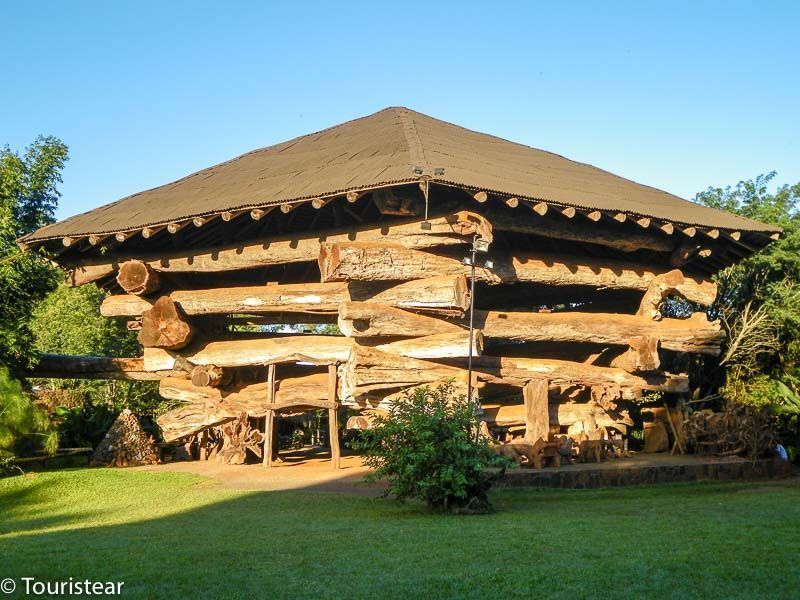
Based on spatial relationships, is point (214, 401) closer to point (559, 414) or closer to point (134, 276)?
point (134, 276)

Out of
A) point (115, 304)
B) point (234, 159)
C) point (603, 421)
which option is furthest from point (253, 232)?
point (603, 421)

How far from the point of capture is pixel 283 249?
14.5m

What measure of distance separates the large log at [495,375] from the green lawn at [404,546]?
265 centimetres

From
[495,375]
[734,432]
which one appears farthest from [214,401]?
[734,432]

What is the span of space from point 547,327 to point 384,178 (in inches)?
184

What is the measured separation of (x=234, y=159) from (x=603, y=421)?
10.4 metres

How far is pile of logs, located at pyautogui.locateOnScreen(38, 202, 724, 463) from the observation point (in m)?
13.2

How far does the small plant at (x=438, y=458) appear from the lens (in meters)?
9.09

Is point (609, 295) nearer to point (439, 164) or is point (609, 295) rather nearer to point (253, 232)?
point (439, 164)

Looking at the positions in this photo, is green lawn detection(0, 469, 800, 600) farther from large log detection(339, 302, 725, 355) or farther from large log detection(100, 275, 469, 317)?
large log detection(100, 275, 469, 317)

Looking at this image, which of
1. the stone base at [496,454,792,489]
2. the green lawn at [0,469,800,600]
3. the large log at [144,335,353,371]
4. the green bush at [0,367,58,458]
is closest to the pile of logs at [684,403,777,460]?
the stone base at [496,454,792,489]

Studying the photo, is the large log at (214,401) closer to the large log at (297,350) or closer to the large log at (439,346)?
the large log at (297,350)

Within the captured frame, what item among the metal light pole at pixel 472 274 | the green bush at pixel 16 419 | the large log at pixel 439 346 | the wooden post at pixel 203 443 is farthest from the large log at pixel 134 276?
the metal light pole at pixel 472 274

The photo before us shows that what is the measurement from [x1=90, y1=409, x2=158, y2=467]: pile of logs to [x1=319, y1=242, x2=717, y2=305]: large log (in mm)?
5726
